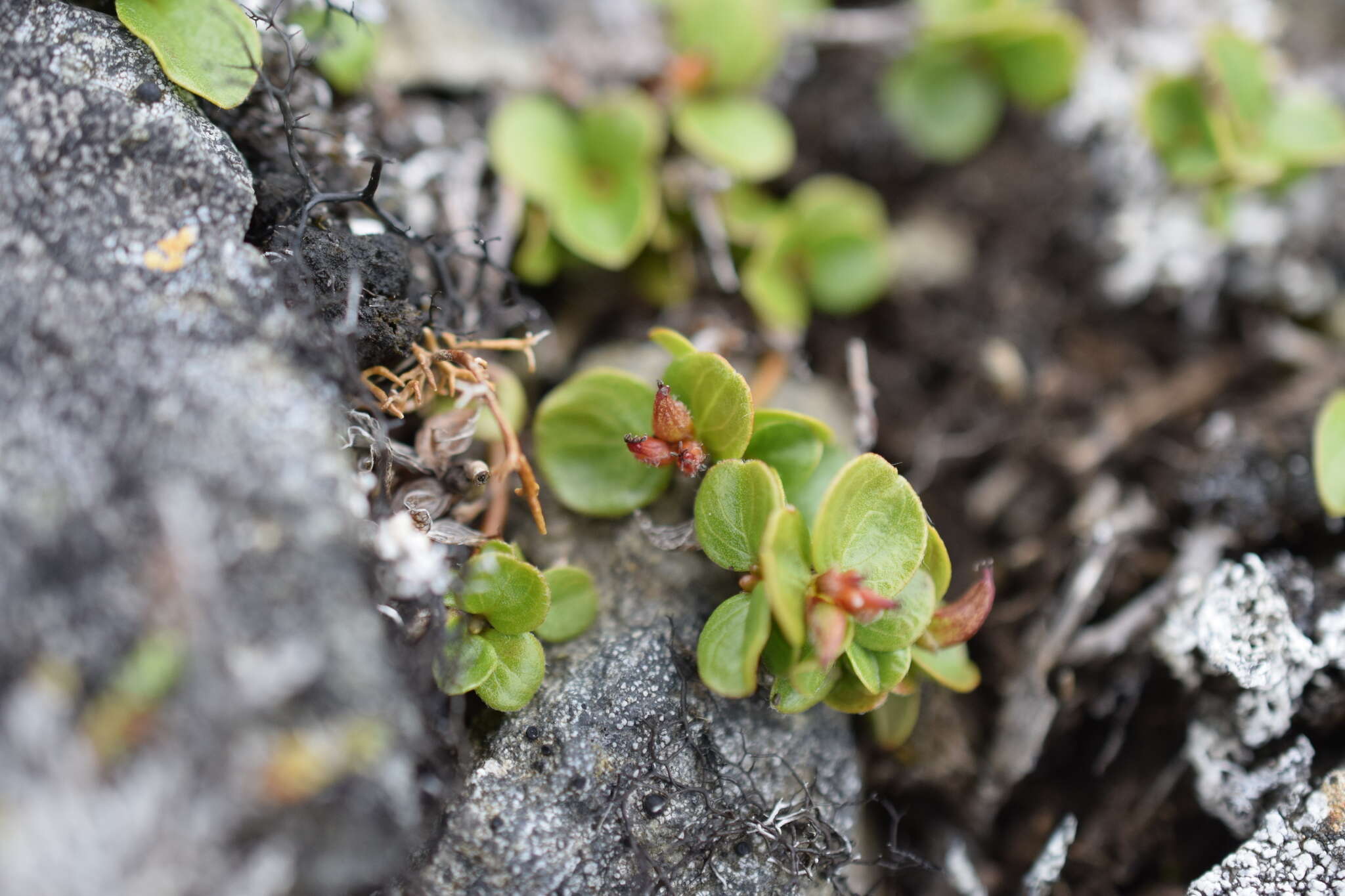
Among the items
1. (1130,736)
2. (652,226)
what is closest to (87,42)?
(652,226)

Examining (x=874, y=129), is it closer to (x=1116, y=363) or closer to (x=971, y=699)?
(x=1116, y=363)

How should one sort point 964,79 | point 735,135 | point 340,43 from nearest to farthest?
point 340,43, point 735,135, point 964,79

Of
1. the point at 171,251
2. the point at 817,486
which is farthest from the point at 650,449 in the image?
the point at 171,251

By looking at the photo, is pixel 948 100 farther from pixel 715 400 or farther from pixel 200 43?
pixel 200 43

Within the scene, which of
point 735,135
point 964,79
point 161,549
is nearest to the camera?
point 161,549

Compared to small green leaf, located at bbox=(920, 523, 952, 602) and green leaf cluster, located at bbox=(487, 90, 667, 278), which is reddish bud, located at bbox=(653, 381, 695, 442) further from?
green leaf cluster, located at bbox=(487, 90, 667, 278)

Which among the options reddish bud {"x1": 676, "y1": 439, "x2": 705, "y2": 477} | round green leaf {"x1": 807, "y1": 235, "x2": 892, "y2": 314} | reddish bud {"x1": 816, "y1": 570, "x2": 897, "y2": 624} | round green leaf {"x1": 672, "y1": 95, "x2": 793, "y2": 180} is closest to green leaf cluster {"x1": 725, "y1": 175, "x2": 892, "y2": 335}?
round green leaf {"x1": 807, "y1": 235, "x2": 892, "y2": 314}
